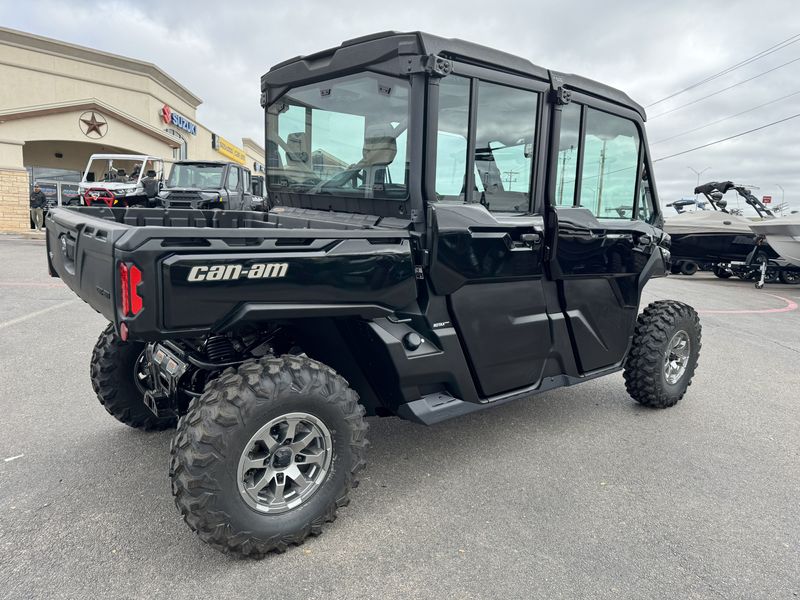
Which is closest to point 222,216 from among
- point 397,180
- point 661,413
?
point 397,180

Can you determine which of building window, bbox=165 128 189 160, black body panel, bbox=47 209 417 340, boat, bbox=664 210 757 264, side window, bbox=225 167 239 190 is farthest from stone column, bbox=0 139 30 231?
boat, bbox=664 210 757 264

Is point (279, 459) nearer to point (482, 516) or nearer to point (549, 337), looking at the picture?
point (482, 516)

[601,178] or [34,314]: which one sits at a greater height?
[601,178]

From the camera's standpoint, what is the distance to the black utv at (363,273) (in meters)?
2.38

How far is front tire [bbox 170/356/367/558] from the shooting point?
2.37 meters

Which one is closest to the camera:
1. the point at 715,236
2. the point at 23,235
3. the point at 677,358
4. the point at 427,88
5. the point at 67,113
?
the point at 427,88

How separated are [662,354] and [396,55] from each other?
9.87 feet

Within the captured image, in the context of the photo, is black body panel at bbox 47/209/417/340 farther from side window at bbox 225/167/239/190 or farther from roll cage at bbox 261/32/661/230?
side window at bbox 225/167/239/190

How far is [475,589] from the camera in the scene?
2371 mm

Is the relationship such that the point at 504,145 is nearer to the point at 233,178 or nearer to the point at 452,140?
the point at 452,140

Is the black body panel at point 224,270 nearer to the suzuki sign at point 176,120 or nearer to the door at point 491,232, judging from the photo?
the door at point 491,232

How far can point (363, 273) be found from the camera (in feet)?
8.96

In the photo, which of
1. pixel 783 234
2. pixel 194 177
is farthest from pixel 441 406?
pixel 783 234

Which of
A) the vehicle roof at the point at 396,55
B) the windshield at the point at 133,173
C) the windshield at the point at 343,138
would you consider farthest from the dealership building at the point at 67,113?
the vehicle roof at the point at 396,55
